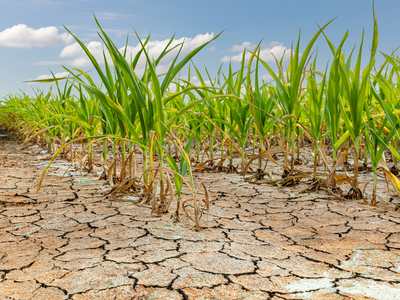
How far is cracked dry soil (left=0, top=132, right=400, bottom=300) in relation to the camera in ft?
2.84

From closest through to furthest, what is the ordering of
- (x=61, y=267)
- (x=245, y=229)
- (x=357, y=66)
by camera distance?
(x=61, y=267)
(x=245, y=229)
(x=357, y=66)

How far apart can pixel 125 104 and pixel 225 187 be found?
88 cm

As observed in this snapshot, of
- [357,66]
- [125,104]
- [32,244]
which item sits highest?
[357,66]

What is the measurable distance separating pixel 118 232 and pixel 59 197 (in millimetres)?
683

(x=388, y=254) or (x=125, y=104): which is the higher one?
(x=125, y=104)

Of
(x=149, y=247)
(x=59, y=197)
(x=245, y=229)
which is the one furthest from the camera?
(x=59, y=197)

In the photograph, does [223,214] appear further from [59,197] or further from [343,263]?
[59,197]

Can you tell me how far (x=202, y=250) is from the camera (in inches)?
42.8

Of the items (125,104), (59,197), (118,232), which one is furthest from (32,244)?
(125,104)

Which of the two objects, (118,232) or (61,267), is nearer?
A: (61,267)

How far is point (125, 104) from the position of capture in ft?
5.05

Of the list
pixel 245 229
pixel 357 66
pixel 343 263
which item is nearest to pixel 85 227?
pixel 245 229

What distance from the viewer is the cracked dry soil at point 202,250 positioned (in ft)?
2.84

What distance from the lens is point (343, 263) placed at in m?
1.04
